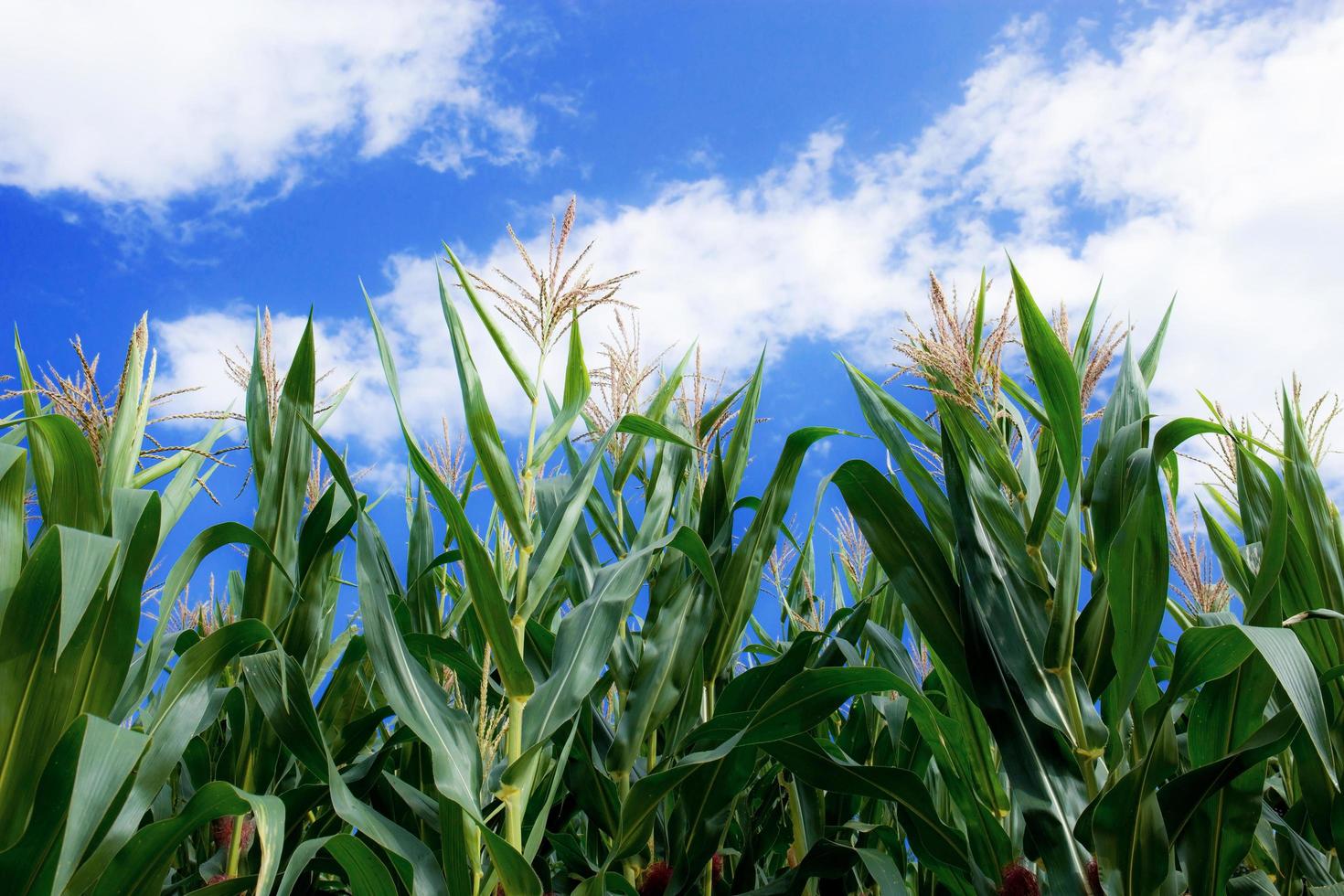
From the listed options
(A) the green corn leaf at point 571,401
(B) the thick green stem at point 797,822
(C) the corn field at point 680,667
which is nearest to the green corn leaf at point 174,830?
(C) the corn field at point 680,667

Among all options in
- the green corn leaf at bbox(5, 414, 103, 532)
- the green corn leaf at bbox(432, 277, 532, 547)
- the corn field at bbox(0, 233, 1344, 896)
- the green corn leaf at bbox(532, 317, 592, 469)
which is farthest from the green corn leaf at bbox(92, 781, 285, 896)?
the green corn leaf at bbox(532, 317, 592, 469)

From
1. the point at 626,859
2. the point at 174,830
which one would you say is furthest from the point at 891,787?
the point at 174,830

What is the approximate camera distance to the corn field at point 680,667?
4.10ft

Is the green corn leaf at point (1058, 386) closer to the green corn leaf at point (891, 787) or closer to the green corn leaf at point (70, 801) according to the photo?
the green corn leaf at point (891, 787)

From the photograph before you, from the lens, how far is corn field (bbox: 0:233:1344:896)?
1251mm

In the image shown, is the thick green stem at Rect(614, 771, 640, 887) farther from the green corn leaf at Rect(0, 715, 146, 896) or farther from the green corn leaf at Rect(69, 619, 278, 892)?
the green corn leaf at Rect(0, 715, 146, 896)

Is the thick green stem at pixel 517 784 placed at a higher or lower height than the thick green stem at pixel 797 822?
higher

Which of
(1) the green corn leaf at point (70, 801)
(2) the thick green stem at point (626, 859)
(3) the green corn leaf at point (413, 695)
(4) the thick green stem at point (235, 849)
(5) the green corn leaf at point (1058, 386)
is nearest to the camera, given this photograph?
(1) the green corn leaf at point (70, 801)

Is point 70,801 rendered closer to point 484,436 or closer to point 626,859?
point 484,436

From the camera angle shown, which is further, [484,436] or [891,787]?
[484,436]

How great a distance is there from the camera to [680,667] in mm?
1663

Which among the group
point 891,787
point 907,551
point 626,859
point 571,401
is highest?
point 571,401

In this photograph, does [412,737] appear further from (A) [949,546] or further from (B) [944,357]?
(B) [944,357]

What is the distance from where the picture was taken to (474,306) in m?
1.66
